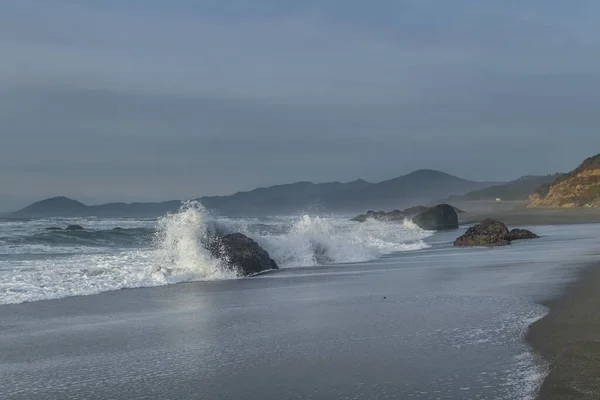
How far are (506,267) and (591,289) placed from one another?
432cm

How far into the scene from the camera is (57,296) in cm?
1288

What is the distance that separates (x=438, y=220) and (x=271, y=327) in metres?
36.3

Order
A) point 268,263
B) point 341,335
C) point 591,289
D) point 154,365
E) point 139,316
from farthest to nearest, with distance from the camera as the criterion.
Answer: point 268,263
point 591,289
point 139,316
point 341,335
point 154,365

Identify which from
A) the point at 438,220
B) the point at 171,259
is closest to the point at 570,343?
the point at 171,259

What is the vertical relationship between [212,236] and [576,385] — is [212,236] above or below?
above

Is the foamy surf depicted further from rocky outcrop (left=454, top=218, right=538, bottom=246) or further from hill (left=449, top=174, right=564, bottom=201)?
hill (left=449, top=174, right=564, bottom=201)

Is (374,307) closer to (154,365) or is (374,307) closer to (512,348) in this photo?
(512,348)

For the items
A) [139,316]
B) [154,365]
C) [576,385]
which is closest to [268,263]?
[139,316]

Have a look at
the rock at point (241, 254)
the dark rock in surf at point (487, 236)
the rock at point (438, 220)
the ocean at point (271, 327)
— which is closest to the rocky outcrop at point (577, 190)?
the rock at point (438, 220)

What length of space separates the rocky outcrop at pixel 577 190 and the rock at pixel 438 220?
35492mm

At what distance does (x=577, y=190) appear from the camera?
267 ft


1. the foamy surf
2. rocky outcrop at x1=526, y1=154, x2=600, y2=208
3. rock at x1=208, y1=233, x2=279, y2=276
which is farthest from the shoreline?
rocky outcrop at x1=526, y1=154, x2=600, y2=208

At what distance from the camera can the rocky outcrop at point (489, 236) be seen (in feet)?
80.6

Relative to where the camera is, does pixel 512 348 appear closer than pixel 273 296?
Yes
